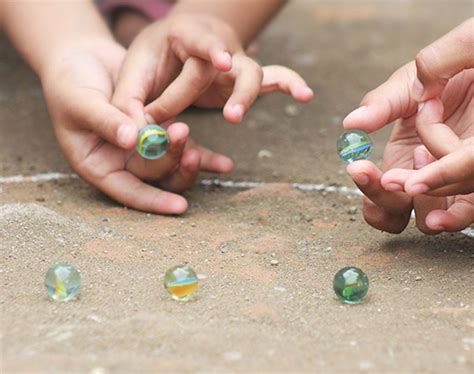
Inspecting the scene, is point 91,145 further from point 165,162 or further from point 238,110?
point 238,110

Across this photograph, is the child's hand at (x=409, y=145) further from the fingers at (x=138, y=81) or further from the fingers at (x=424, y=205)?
the fingers at (x=138, y=81)

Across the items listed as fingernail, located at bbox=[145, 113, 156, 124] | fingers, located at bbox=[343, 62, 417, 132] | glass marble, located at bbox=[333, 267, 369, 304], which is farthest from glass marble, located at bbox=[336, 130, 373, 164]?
fingernail, located at bbox=[145, 113, 156, 124]

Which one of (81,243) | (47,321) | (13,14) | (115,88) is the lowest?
(47,321)

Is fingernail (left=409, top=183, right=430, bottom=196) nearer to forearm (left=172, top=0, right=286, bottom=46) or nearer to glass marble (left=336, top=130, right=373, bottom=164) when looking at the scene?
glass marble (left=336, top=130, right=373, bottom=164)

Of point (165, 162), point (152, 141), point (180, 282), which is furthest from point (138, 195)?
point (180, 282)

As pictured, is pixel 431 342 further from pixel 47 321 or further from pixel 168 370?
pixel 47 321

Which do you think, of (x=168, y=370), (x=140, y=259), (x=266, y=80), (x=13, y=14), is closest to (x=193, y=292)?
(x=140, y=259)
